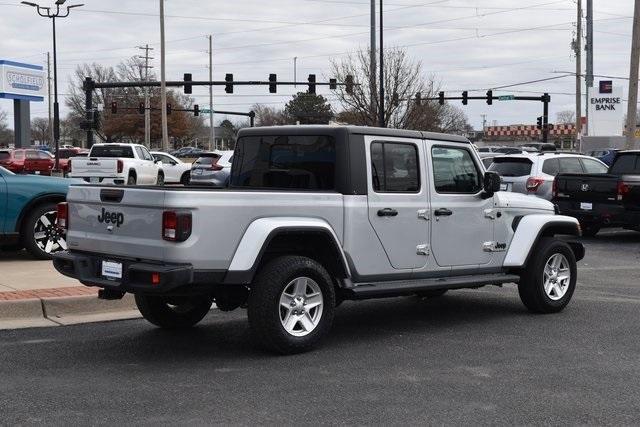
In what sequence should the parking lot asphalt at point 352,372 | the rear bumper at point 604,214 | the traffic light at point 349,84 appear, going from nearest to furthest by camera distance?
the parking lot asphalt at point 352,372
the rear bumper at point 604,214
the traffic light at point 349,84

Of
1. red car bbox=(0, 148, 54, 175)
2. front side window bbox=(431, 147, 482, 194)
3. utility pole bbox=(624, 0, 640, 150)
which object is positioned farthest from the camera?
red car bbox=(0, 148, 54, 175)

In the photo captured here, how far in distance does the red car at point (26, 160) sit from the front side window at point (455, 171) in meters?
28.1

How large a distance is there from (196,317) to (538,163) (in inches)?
446

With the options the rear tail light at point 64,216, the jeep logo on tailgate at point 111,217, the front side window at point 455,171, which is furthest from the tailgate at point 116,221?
the front side window at point 455,171

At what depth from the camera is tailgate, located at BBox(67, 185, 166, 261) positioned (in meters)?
6.01

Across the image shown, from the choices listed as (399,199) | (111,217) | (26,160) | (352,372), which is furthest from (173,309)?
(26,160)

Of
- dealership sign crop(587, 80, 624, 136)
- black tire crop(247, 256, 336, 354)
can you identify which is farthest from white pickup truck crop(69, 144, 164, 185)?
dealership sign crop(587, 80, 624, 136)

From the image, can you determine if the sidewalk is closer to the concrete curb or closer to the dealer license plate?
the concrete curb

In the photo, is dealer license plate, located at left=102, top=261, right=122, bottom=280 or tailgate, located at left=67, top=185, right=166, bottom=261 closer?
tailgate, located at left=67, top=185, right=166, bottom=261

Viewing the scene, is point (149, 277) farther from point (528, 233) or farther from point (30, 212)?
point (30, 212)

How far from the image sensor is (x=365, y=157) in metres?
6.99

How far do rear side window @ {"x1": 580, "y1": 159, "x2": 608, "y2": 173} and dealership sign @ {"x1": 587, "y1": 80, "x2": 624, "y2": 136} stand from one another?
Result: 96.1 ft

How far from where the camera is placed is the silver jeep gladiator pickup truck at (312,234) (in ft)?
19.8

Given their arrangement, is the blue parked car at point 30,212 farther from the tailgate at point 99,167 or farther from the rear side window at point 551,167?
the tailgate at point 99,167
